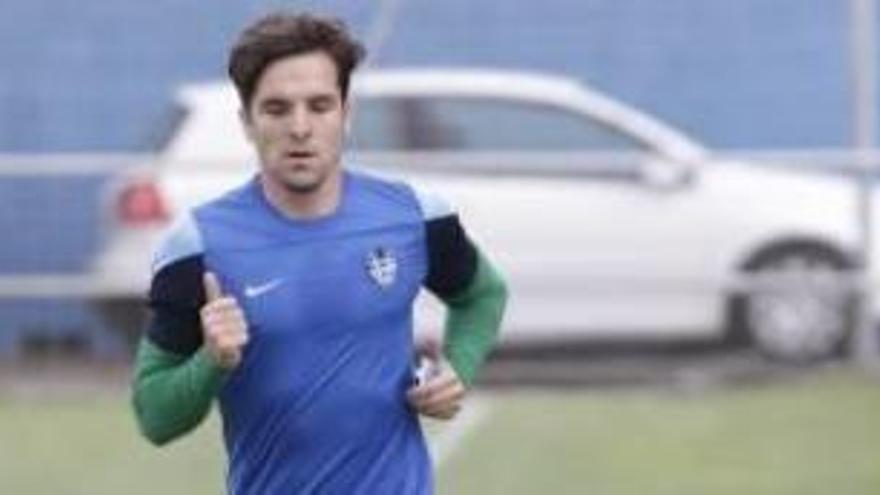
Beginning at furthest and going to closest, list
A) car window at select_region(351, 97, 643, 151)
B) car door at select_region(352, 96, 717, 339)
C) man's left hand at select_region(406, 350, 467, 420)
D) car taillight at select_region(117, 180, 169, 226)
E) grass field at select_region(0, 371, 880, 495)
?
1. car window at select_region(351, 97, 643, 151)
2. car door at select_region(352, 96, 717, 339)
3. car taillight at select_region(117, 180, 169, 226)
4. grass field at select_region(0, 371, 880, 495)
5. man's left hand at select_region(406, 350, 467, 420)

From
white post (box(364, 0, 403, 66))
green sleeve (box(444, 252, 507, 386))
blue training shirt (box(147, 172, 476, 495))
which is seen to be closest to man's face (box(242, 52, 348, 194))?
blue training shirt (box(147, 172, 476, 495))

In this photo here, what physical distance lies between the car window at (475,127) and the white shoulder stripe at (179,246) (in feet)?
34.5

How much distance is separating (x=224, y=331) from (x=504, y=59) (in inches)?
483

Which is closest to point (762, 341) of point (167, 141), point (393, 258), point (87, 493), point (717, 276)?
point (717, 276)

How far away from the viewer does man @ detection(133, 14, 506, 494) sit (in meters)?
5.06

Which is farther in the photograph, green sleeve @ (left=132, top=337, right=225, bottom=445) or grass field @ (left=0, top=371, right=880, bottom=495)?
grass field @ (left=0, top=371, right=880, bottom=495)

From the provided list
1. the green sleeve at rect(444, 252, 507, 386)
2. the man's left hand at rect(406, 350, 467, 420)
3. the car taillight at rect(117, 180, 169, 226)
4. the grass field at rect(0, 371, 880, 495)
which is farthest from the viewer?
the car taillight at rect(117, 180, 169, 226)

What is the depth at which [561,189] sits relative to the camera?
1566 centimetres

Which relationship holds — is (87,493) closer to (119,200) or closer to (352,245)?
(119,200)

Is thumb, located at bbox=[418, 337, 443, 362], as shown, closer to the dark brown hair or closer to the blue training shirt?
the blue training shirt

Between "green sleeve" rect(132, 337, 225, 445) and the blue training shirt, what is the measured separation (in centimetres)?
3

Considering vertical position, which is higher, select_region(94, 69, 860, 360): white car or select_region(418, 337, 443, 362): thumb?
select_region(418, 337, 443, 362): thumb

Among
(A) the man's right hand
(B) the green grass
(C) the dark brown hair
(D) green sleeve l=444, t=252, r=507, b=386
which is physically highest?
(C) the dark brown hair

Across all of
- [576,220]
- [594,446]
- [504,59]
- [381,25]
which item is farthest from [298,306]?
[504,59]
